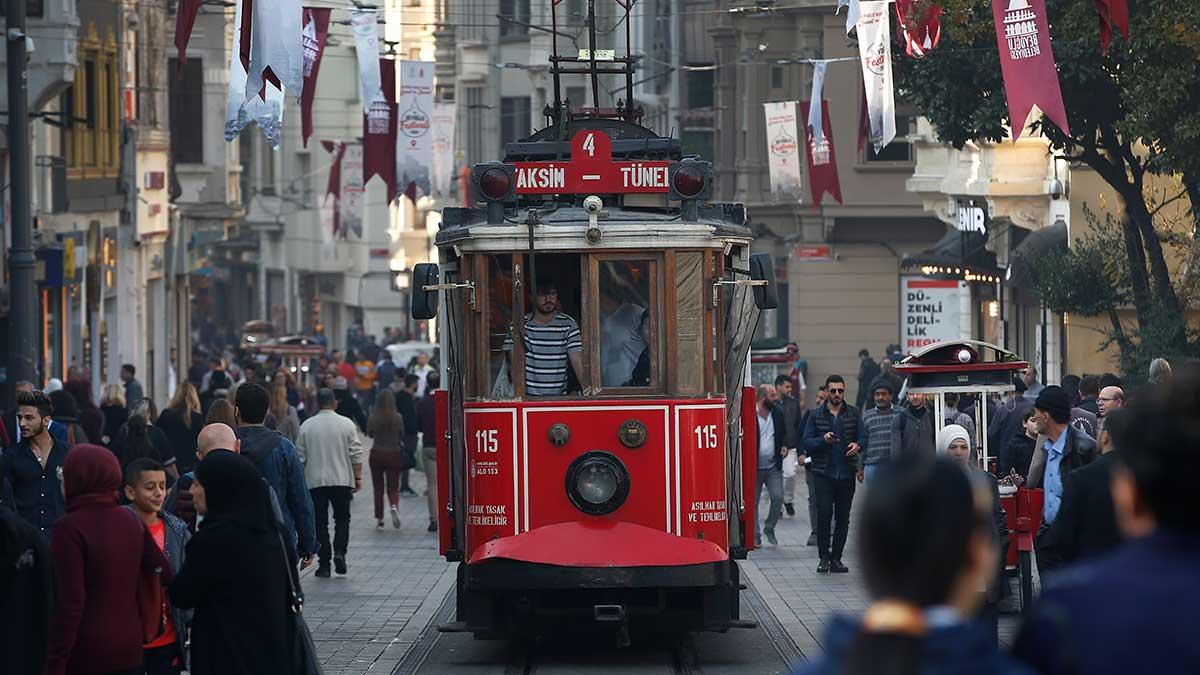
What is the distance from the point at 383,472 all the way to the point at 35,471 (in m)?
11.9

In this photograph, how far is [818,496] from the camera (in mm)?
19625

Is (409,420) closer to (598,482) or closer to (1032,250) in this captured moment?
(1032,250)

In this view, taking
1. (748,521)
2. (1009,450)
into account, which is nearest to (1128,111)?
(1009,450)

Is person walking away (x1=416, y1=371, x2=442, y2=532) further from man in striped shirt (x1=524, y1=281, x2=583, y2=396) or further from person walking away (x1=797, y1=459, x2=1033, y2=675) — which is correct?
person walking away (x1=797, y1=459, x2=1033, y2=675)

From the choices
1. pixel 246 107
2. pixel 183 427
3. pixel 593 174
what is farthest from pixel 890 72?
pixel 593 174

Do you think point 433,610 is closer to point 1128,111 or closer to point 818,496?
point 818,496

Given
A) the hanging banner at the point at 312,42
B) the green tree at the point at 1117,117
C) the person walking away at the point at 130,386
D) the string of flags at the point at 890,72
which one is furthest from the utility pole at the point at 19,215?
the person walking away at the point at 130,386

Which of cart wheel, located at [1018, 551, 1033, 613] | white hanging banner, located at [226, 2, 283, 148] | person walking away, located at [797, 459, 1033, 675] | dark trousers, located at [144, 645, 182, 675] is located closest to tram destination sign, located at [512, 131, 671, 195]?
cart wheel, located at [1018, 551, 1033, 613]

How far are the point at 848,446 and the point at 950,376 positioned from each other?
302 cm

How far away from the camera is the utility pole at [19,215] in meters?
20.2

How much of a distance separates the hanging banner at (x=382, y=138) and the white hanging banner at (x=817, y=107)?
554cm

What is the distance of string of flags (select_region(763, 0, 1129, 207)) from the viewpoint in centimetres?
1741

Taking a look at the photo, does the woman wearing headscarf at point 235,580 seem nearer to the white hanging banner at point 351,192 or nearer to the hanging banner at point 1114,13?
the hanging banner at point 1114,13

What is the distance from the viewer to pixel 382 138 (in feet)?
103
